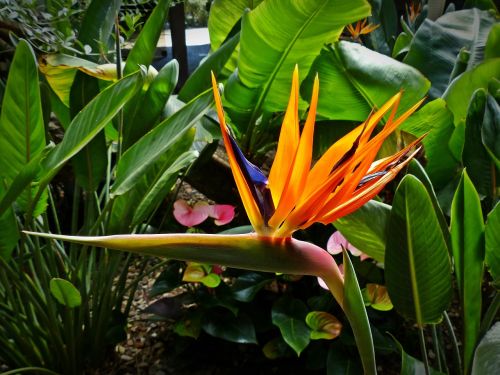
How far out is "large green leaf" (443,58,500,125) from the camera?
3.17 ft

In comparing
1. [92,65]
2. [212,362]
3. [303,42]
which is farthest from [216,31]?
[212,362]

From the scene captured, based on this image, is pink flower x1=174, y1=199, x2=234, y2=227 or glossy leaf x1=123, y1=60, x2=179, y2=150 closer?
glossy leaf x1=123, y1=60, x2=179, y2=150

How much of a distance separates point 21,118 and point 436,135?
70 cm

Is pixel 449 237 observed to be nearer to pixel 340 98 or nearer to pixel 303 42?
pixel 340 98

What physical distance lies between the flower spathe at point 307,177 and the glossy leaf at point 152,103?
588 millimetres

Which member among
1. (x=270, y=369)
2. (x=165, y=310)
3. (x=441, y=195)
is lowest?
(x=270, y=369)

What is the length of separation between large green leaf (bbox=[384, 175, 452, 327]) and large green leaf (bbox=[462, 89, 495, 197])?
262 mm

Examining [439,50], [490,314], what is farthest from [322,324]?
[439,50]

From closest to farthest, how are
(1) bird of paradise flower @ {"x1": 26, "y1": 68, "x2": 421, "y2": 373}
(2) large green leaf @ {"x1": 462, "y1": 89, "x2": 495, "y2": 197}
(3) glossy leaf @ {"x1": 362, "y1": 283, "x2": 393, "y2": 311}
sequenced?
1. (1) bird of paradise flower @ {"x1": 26, "y1": 68, "x2": 421, "y2": 373}
2. (2) large green leaf @ {"x1": 462, "y1": 89, "x2": 495, "y2": 197}
3. (3) glossy leaf @ {"x1": 362, "y1": 283, "x2": 393, "y2": 311}

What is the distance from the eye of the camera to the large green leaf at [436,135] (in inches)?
38.0

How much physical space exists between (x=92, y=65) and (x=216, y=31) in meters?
0.49

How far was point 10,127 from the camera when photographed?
0.74 metres

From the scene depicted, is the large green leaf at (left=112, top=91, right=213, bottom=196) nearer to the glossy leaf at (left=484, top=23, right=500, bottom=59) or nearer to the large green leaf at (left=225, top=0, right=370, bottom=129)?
the large green leaf at (left=225, top=0, right=370, bottom=129)

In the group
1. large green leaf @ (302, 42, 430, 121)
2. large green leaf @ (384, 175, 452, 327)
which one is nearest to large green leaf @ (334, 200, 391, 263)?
large green leaf @ (384, 175, 452, 327)
